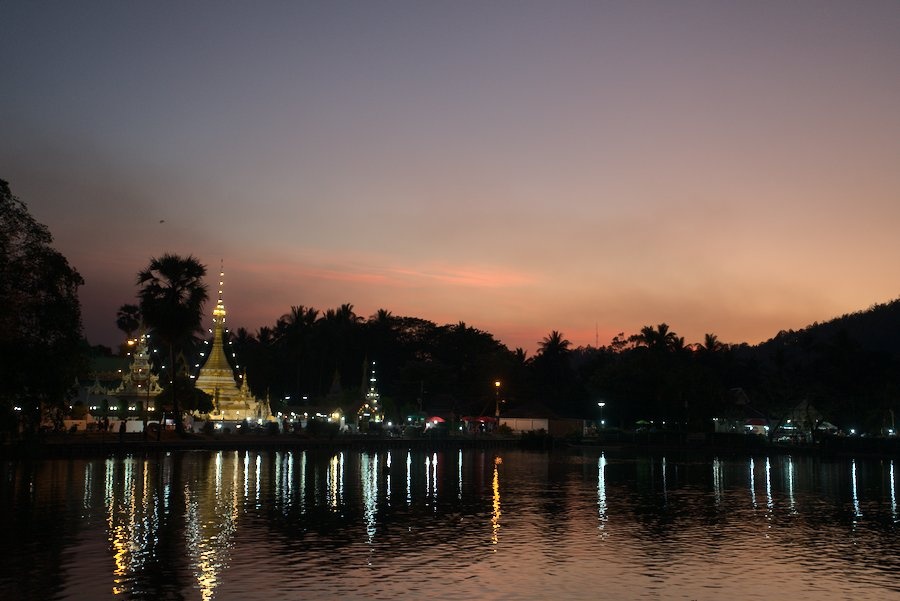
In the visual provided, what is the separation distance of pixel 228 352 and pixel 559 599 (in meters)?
128

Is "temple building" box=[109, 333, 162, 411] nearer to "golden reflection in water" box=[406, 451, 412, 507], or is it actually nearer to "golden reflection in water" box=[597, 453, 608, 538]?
"golden reflection in water" box=[406, 451, 412, 507]

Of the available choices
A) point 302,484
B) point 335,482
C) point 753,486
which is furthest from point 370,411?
point 753,486

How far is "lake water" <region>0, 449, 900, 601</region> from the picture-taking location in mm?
20827

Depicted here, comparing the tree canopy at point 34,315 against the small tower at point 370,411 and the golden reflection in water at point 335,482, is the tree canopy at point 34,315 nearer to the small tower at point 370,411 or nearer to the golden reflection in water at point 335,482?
the golden reflection in water at point 335,482

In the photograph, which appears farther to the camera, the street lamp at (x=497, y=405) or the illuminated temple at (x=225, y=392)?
the street lamp at (x=497, y=405)

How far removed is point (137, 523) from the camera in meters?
30.0

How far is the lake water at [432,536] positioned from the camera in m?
20.8

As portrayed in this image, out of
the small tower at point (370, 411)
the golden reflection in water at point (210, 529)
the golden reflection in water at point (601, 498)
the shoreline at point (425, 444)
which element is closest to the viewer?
the golden reflection in water at point (210, 529)

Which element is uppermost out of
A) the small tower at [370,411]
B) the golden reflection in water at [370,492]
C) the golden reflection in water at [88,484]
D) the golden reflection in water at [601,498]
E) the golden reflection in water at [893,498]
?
the small tower at [370,411]

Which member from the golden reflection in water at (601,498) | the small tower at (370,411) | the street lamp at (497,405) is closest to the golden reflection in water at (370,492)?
the golden reflection in water at (601,498)

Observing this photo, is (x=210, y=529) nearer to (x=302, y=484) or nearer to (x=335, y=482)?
(x=302, y=484)

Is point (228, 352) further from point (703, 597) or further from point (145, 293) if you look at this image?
point (703, 597)

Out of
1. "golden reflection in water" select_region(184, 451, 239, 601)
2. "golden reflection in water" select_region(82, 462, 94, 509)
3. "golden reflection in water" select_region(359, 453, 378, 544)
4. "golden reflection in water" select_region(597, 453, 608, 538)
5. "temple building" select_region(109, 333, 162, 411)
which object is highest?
"temple building" select_region(109, 333, 162, 411)

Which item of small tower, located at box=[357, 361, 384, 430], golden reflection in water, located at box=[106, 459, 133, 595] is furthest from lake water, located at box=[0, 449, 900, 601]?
small tower, located at box=[357, 361, 384, 430]
